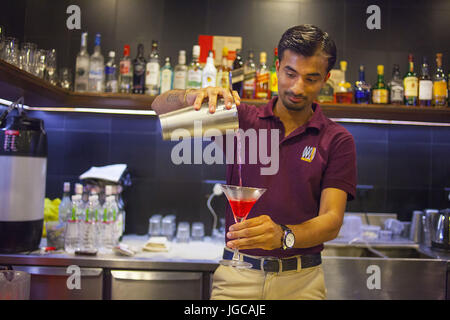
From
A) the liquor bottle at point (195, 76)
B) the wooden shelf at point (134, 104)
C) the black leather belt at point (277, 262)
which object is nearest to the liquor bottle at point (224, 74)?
the liquor bottle at point (195, 76)

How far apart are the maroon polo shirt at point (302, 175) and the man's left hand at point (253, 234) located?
1.47 feet

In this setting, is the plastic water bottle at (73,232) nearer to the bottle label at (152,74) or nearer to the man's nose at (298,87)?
the bottle label at (152,74)

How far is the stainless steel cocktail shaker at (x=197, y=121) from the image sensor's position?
1.38 meters

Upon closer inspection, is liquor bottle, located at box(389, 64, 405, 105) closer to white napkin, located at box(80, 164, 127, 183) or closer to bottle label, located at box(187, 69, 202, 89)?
bottle label, located at box(187, 69, 202, 89)

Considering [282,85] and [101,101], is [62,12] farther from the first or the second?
[282,85]

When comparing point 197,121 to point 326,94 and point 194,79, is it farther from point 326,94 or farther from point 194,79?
point 326,94

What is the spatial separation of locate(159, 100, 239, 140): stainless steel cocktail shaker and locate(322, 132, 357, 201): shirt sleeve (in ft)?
1.58

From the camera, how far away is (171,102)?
1.59 meters

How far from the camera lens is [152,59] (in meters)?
2.73

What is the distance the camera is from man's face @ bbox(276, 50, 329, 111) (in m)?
1.61

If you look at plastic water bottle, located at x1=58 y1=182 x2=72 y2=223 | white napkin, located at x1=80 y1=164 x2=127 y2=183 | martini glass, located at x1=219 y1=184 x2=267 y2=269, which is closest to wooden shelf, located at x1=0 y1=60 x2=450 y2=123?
white napkin, located at x1=80 y1=164 x2=127 y2=183

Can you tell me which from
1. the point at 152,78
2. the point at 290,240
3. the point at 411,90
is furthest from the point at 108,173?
the point at 411,90

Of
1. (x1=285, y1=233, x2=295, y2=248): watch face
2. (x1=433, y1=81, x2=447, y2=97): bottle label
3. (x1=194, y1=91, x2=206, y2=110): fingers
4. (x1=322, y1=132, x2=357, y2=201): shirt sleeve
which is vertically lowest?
(x1=285, y1=233, x2=295, y2=248): watch face

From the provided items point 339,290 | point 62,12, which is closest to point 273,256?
point 339,290
